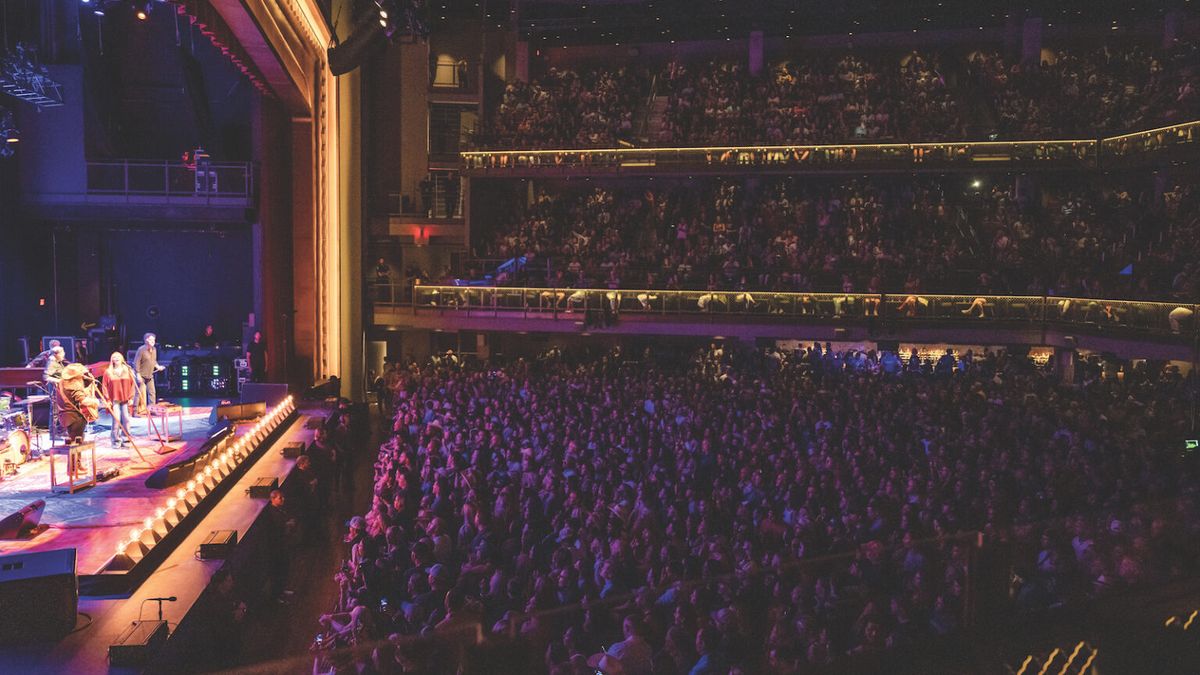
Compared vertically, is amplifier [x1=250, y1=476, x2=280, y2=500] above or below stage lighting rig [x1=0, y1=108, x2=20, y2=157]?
below

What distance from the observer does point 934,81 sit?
78.7 ft

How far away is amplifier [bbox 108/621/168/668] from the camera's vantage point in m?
6.18

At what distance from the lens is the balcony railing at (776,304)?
18.1 m

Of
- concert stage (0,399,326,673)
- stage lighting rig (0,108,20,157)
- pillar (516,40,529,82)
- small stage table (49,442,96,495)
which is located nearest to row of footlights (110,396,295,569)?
concert stage (0,399,326,673)

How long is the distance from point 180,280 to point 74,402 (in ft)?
42.6

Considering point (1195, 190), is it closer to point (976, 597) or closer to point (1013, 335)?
point (1013, 335)

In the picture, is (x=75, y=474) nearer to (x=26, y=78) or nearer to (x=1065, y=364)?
(x=26, y=78)

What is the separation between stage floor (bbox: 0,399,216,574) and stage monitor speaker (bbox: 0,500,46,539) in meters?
0.08

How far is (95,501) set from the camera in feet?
32.6

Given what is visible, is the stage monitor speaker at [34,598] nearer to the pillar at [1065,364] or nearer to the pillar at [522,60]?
the pillar at [1065,364]

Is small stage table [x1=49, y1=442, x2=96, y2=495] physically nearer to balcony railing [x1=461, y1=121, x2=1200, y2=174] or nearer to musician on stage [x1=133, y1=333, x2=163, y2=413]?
musician on stage [x1=133, y1=333, x2=163, y2=413]

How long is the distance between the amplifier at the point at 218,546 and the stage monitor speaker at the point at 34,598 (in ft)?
6.01

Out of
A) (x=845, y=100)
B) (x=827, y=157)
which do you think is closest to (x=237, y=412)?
(x=827, y=157)

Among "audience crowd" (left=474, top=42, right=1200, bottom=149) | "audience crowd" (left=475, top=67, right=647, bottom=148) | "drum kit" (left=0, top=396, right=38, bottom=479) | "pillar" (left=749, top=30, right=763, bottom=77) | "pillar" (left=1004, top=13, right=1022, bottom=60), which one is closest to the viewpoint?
"drum kit" (left=0, top=396, right=38, bottom=479)
